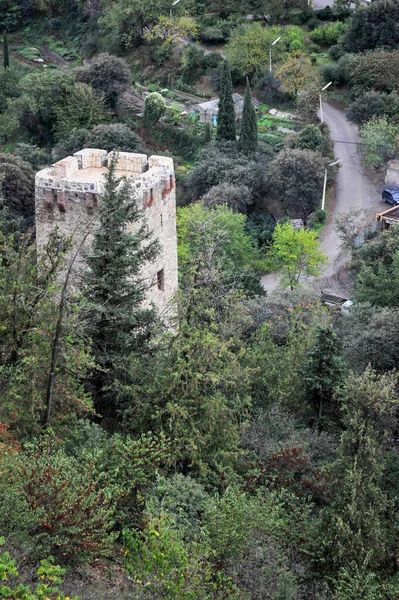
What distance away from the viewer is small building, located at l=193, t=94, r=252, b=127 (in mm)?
59906

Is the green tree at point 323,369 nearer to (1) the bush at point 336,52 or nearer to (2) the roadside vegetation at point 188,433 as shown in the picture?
(2) the roadside vegetation at point 188,433

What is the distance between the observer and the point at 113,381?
19.6 m

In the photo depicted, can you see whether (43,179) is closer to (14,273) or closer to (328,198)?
(14,273)

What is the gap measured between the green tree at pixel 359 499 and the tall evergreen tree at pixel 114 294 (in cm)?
547

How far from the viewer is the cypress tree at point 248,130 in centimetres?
5198

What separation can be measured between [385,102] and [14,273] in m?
41.3

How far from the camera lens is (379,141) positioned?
51.8 m

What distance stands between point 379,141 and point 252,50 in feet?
53.9

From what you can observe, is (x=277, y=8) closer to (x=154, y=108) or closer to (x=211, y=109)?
(x=211, y=109)

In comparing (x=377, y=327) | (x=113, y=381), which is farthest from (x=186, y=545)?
(x=377, y=327)

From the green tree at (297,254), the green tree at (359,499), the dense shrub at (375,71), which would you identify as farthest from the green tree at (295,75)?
the green tree at (359,499)

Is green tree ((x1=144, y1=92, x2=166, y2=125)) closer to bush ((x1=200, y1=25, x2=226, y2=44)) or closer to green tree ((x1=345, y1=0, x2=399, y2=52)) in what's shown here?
bush ((x1=200, y1=25, x2=226, y2=44))

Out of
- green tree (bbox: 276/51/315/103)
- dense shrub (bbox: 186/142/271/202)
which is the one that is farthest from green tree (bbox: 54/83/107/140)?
green tree (bbox: 276/51/315/103)

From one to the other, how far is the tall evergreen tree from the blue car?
31.7 m
